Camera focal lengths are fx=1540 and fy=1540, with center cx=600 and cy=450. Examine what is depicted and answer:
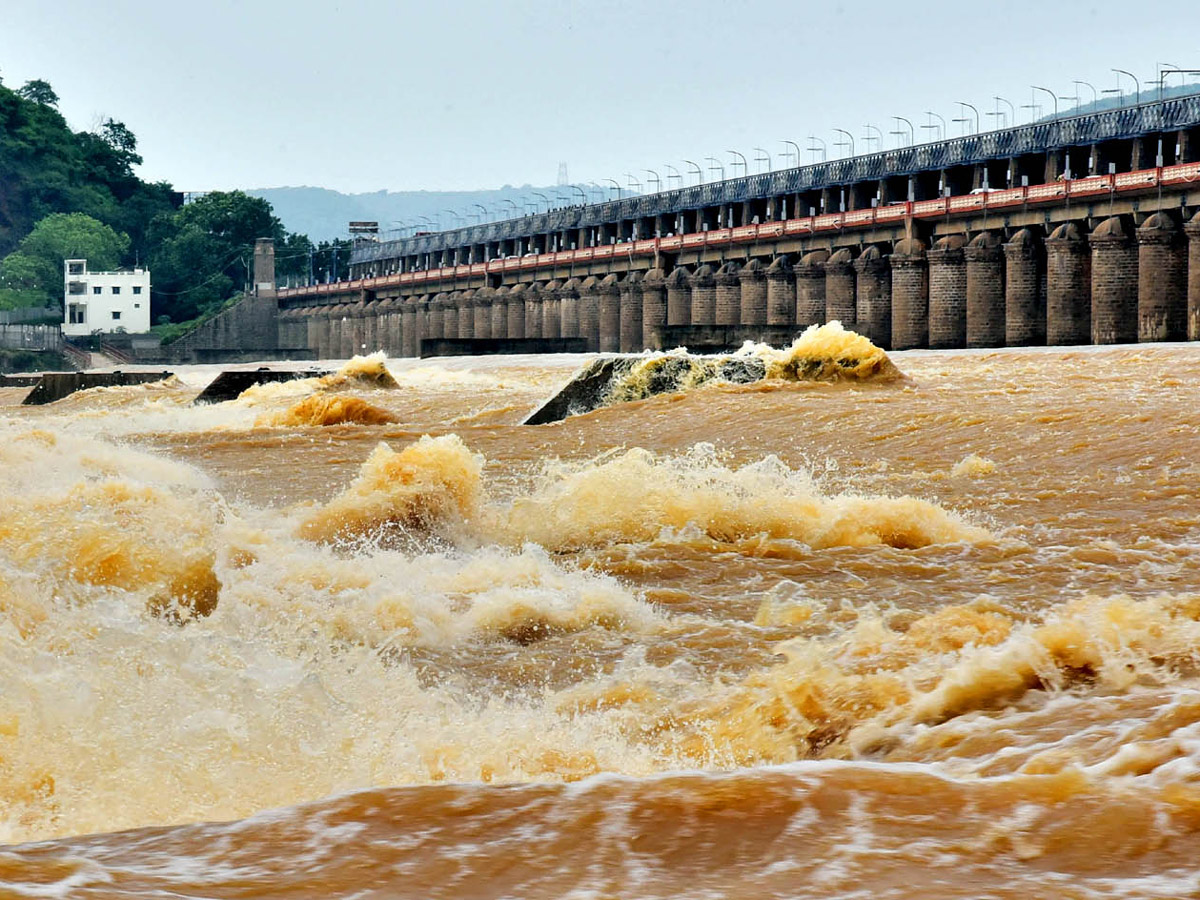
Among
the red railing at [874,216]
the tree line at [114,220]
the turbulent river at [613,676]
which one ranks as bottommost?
the turbulent river at [613,676]

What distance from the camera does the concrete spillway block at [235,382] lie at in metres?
24.6

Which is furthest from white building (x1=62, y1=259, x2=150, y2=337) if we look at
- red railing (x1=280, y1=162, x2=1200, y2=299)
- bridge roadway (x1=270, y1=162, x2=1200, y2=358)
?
bridge roadway (x1=270, y1=162, x2=1200, y2=358)

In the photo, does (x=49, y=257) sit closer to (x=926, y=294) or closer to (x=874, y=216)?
(x=874, y=216)

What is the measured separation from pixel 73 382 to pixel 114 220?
102 m

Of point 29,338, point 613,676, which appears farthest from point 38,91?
point 613,676

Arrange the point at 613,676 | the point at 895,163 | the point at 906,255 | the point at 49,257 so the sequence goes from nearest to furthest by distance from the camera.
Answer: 1. the point at 613,676
2. the point at 906,255
3. the point at 895,163
4. the point at 49,257

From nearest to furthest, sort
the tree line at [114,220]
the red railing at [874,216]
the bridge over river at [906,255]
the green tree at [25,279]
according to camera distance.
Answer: the bridge over river at [906,255], the red railing at [874,216], the green tree at [25,279], the tree line at [114,220]

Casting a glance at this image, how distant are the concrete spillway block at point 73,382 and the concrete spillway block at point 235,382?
651 centimetres

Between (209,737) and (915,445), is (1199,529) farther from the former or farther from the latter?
(209,737)

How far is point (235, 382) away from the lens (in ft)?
81.9

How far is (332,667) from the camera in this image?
211 inches

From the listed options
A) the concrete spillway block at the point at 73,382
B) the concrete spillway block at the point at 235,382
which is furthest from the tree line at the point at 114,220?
the concrete spillway block at the point at 235,382

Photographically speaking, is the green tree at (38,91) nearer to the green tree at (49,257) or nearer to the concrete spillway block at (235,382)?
the green tree at (49,257)

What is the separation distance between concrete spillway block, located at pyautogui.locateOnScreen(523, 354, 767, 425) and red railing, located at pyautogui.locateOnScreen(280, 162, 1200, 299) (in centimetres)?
2429
